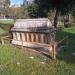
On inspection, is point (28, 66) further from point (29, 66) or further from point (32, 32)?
point (32, 32)

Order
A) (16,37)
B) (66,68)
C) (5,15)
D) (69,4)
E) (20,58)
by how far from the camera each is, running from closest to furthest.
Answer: (66,68)
(20,58)
(16,37)
(69,4)
(5,15)

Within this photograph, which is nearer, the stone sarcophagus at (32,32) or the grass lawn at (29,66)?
the grass lawn at (29,66)

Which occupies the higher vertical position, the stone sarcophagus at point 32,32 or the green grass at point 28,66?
the stone sarcophagus at point 32,32

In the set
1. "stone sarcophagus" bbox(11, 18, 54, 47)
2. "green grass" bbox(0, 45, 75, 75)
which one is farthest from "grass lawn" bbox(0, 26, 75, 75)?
"stone sarcophagus" bbox(11, 18, 54, 47)

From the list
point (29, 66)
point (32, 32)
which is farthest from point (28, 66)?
point (32, 32)

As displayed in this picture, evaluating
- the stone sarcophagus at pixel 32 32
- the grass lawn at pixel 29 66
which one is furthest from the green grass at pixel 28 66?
the stone sarcophagus at pixel 32 32

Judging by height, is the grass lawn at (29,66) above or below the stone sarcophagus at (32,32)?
below

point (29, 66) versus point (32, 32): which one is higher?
point (32, 32)

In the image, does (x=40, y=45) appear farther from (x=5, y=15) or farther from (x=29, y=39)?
(x=5, y=15)

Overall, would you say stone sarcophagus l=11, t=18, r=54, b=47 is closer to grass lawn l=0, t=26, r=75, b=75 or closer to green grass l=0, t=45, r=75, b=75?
grass lawn l=0, t=26, r=75, b=75

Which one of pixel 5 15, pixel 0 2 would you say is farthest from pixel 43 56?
pixel 5 15

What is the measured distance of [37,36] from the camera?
1437 cm

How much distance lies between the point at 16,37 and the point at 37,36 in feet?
5.96

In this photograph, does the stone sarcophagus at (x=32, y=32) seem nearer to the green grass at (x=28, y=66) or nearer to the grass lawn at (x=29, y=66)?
the grass lawn at (x=29, y=66)
